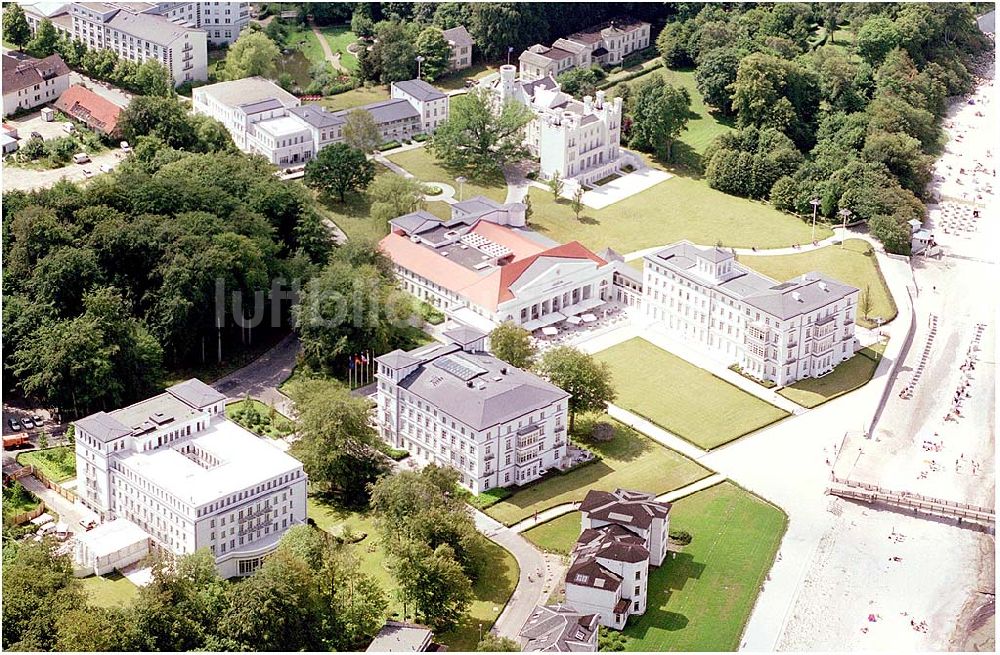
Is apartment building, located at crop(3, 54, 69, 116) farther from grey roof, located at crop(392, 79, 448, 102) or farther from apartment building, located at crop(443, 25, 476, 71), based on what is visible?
apartment building, located at crop(443, 25, 476, 71)

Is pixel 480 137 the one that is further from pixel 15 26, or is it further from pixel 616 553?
pixel 616 553

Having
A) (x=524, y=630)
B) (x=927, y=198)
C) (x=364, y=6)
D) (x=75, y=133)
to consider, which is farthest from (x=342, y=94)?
(x=524, y=630)

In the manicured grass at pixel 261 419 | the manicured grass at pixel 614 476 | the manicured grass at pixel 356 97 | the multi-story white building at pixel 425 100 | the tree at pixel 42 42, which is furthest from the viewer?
the tree at pixel 42 42

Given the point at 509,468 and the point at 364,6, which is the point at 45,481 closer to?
the point at 509,468

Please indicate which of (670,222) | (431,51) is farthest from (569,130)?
(431,51)

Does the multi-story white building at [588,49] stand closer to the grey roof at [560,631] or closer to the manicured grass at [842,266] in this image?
the manicured grass at [842,266]

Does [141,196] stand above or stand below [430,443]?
above

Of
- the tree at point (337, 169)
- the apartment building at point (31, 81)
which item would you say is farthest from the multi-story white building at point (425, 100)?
the apartment building at point (31, 81)
